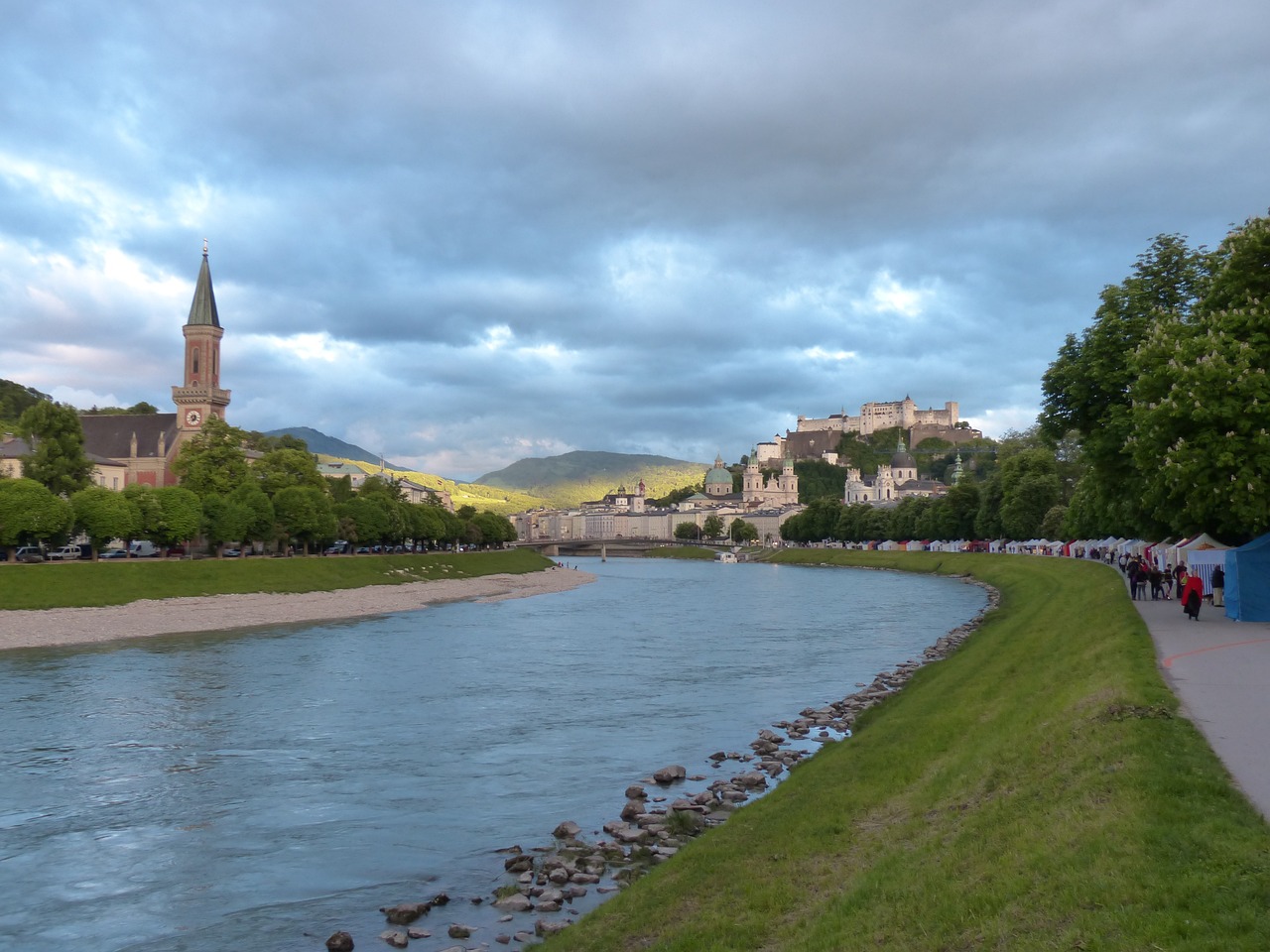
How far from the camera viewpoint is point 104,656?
4019 cm

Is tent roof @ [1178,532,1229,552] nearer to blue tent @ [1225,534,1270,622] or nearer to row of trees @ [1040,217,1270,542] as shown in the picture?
row of trees @ [1040,217,1270,542]

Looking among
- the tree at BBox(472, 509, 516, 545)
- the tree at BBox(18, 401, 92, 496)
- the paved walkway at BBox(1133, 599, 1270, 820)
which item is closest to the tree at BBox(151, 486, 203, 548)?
the tree at BBox(18, 401, 92, 496)

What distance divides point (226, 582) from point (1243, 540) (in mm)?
55878

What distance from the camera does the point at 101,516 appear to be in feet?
214

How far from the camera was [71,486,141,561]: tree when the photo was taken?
65250mm

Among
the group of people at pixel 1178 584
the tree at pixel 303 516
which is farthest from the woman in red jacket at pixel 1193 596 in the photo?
the tree at pixel 303 516

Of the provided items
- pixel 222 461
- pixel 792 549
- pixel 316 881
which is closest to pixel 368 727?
pixel 316 881

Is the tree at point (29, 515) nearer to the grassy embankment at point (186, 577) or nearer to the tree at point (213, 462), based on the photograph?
the grassy embankment at point (186, 577)

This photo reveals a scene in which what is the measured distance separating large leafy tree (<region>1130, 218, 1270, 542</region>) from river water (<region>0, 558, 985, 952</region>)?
11137 mm

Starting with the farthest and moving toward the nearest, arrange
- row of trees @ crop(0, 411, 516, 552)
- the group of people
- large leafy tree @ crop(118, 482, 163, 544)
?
large leafy tree @ crop(118, 482, 163, 544) → row of trees @ crop(0, 411, 516, 552) → the group of people

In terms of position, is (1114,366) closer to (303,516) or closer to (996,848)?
(996,848)

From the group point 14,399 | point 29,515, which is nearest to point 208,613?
point 29,515

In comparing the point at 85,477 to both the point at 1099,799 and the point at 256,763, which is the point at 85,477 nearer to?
the point at 256,763

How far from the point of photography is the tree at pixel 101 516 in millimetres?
65250
